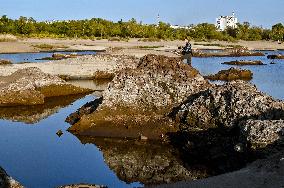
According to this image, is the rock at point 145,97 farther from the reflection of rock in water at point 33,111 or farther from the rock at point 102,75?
the rock at point 102,75

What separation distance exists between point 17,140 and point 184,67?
9.56m

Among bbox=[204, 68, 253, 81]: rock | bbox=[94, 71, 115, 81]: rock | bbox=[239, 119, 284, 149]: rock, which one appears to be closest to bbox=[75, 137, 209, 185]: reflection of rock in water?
bbox=[239, 119, 284, 149]: rock

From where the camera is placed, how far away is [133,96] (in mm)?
24672

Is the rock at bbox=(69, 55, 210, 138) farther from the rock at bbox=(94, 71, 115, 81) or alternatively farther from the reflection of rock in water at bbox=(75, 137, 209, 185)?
the rock at bbox=(94, 71, 115, 81)

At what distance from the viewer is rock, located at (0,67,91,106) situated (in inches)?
1261

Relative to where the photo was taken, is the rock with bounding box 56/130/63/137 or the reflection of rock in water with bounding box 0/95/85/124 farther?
the reflection of rock in water with bounding box 0/95/85/124

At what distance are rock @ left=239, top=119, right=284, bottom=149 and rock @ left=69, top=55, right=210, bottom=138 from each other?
5431 mm

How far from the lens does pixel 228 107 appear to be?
2208cm

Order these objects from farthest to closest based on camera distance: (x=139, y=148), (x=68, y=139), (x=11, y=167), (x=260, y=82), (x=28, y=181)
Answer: (x=260, y=82) → (x=68, y=139) → (x=139, y=148) → (x=11, y=167) → (x=28, y=181)

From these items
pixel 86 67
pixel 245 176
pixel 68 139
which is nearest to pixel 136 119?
pixel 68 139

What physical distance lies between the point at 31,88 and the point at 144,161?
1550 cm

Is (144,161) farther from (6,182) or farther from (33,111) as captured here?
(33,111)

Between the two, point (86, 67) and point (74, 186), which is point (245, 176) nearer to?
point (74, 186)

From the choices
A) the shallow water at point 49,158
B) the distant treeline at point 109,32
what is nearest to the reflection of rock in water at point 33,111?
the shallow water at point 49,158
